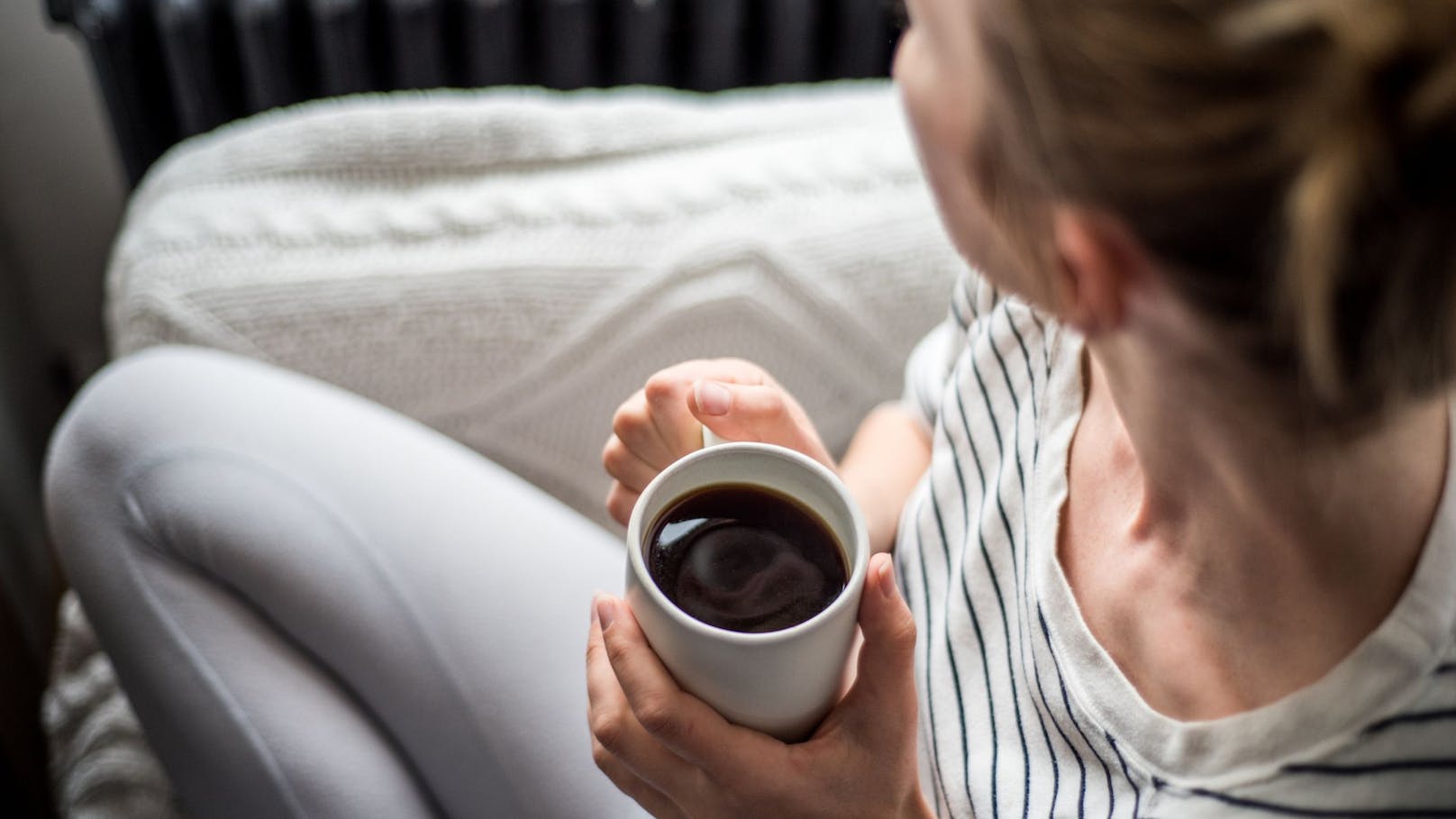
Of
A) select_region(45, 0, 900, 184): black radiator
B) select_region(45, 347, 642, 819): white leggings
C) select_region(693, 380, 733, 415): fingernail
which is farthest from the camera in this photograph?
select_region(45, 0, 900, 184): black radiator

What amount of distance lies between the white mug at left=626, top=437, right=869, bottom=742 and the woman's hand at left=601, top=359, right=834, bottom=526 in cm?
7

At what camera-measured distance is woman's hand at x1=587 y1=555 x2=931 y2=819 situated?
1.70 feet

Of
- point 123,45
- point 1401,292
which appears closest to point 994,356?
point 1401,292

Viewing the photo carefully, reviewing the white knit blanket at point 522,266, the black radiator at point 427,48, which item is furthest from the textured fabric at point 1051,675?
the black radiator at point 427,48

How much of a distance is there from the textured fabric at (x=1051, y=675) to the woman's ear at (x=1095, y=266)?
185 millimetres

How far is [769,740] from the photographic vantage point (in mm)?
540

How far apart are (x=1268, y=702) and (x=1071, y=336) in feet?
0.73

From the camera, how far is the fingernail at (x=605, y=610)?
0.55 metres

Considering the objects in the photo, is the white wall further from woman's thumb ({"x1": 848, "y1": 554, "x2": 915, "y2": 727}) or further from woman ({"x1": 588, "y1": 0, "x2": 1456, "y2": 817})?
woman's thumb ({"x1": 848, "y1": 554, "x2": 915, "y2": 727})

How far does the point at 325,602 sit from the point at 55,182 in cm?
107

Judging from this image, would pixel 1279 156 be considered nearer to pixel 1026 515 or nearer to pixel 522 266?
pixel 1026 515

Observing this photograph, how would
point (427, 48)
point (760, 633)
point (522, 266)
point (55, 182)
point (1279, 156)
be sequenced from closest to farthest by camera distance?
point (1279, 156) < point (760, 633) < point (522, 266) < point (427, 48) < point (55, 182)

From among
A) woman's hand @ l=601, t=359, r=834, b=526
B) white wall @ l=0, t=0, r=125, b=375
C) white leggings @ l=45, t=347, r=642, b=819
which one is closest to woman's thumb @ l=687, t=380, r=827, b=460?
woman's hand @ l=601, t=359, r=834, b=526

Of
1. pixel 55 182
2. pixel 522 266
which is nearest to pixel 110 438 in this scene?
pixel 522 266
